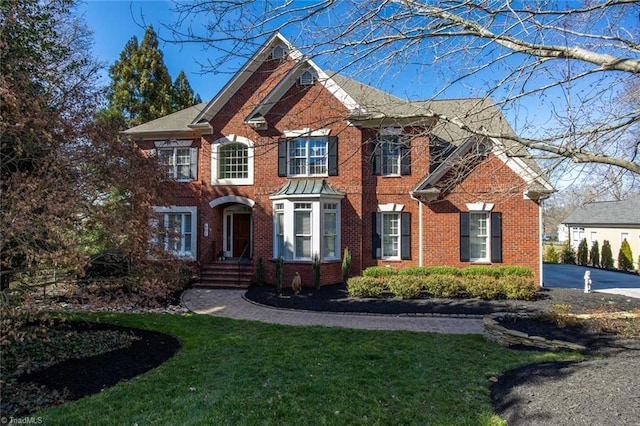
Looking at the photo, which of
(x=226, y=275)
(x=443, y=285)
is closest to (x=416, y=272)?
(x=443, y=285)

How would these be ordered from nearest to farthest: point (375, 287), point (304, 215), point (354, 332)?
point (354, 332)
point (375, 287)
point (304, 215)

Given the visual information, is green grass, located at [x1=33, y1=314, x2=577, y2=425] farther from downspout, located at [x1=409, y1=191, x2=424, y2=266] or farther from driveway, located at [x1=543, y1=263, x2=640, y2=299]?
driveway, located at [x1=543, y1=263, x2=640, y2=299]

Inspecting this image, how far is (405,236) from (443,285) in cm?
307

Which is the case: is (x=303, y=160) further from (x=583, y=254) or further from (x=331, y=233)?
(x=583, y=254)

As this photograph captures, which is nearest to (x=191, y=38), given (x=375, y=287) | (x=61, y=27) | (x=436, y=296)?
(x=61, y=27)

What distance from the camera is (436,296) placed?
38.6 feet

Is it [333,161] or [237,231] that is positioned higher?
[333,161]

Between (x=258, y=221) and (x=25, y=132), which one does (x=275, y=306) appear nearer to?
(x=258, y=221)

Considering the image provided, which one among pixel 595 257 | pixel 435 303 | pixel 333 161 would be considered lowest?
pixel 435 303

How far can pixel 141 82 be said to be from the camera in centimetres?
2605

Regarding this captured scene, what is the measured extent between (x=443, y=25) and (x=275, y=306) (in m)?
8.68

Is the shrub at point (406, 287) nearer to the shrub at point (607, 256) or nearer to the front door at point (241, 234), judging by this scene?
the front door at point (241, 234)

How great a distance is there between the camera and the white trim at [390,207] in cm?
1431

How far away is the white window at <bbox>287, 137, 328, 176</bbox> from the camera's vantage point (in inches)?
577
